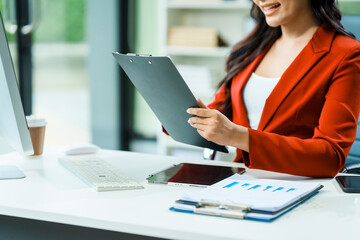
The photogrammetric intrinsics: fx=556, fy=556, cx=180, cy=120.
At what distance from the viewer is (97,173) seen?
62.1 inches

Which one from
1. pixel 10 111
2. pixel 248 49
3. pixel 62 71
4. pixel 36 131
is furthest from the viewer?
pixel 62 71

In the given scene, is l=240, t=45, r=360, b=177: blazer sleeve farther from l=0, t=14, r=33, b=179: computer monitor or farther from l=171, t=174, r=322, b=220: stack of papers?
l=0, t=14, r=33, b=179: computer monitor

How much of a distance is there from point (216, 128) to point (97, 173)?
361 millimetres

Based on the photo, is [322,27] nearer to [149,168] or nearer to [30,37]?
[149,168]

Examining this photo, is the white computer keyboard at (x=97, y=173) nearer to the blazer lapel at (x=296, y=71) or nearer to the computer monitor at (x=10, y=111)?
Result: the computer monitor at (x=10, y=111)

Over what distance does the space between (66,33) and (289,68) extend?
3.34 meters

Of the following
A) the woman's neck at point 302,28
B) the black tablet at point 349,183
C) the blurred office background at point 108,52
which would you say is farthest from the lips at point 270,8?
the blurred office background at point 108,52

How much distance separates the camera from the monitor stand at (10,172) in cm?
155

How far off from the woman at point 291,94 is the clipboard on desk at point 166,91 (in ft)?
0.18

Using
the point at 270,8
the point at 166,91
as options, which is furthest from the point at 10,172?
the point at 270,8

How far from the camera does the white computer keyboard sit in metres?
1.45

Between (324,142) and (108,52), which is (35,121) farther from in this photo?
(108,52)

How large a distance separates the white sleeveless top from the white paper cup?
746 mm

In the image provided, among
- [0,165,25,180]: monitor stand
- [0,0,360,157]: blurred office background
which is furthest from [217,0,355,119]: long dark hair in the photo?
[0,0,360,157]: blurred office background
